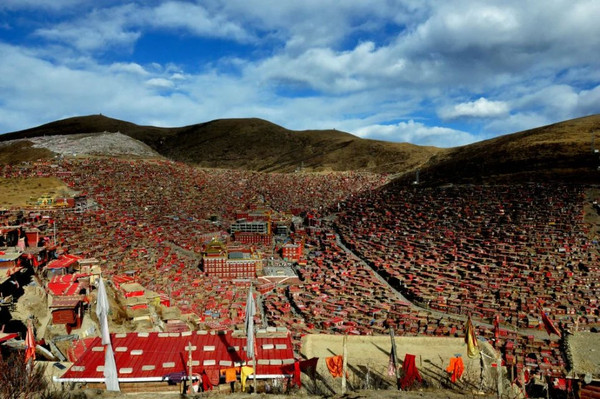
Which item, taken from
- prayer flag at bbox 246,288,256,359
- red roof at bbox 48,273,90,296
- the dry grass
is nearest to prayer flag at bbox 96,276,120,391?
prayer flag at bbox 246,288,256,359

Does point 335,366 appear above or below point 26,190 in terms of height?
below

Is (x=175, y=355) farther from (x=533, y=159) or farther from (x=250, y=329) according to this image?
(x=533, y=159)

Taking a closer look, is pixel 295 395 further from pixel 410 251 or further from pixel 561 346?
pixel 410 251

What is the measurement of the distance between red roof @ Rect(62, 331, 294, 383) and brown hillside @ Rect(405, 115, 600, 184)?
3168 inches

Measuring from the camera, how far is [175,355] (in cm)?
1859

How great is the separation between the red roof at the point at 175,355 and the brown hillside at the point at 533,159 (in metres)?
80.5

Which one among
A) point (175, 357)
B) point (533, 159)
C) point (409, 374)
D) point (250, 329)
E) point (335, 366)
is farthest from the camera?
point (533, 159)

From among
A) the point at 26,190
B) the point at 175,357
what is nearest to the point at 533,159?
the point at 175,357

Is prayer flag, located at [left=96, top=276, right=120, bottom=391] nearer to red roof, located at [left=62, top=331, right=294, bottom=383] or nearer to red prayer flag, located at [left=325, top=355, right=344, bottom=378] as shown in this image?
red roof, located at [left=62, top=331, right=294, bottom=383]

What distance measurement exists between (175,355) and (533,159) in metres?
98.5

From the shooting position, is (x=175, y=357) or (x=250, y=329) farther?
(x=175, y=357)

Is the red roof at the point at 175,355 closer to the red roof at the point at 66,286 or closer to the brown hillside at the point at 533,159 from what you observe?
the red roof at the point at 66,286

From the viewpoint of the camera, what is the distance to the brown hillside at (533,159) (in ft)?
281

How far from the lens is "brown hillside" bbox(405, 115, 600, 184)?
85.7m
